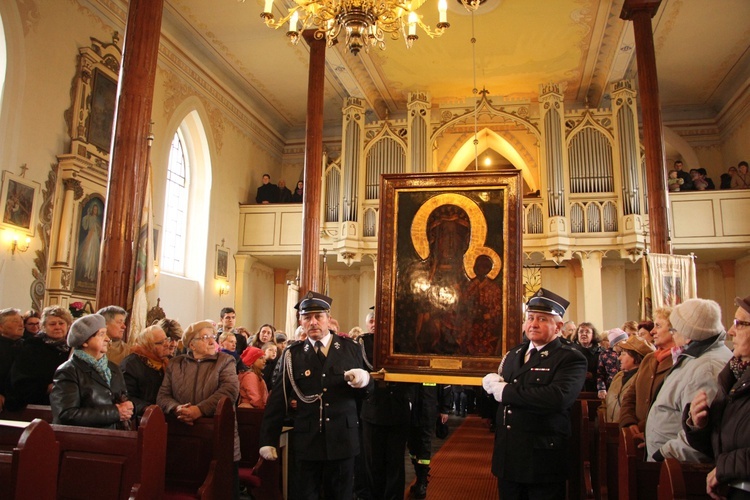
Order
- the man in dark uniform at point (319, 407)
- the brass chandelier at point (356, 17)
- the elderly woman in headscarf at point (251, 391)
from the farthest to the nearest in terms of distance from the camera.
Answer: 1. the brass chandelier at point (356, 17)
2. the elderly woman in headscarf at point (251, 391)
3. the man in dark uniform at point (319, 407)

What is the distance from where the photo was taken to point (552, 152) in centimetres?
1302

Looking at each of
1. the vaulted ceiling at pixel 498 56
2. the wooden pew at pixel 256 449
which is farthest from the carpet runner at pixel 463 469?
the vaulted ceiling at pixel 498 56

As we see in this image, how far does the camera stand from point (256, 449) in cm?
463

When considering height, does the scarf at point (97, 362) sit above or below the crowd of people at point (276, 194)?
below

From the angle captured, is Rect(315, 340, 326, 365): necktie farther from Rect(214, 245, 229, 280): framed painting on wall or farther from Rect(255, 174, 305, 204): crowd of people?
Rect(255, 174, 305, 204): crowd of people

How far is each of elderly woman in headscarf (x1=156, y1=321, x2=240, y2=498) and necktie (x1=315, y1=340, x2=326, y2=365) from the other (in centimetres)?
64

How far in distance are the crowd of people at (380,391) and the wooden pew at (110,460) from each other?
26 centimetres

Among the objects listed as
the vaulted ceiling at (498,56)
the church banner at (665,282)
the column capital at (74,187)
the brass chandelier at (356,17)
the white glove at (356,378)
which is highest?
the vaulted ceiling at (498,56)

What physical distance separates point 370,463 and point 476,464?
2.59 m

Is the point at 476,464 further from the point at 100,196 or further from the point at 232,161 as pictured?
the point at 232,161

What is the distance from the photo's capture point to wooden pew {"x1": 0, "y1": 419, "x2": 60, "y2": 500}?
2.40 meters

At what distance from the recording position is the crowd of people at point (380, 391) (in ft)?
8.94

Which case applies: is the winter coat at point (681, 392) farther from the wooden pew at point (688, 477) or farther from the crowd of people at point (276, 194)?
the crowd of people at point (276, 194)

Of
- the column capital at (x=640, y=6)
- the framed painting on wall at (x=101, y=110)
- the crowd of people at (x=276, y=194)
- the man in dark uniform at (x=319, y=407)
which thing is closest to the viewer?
the man in dark uniform at (x=319, y=407)
